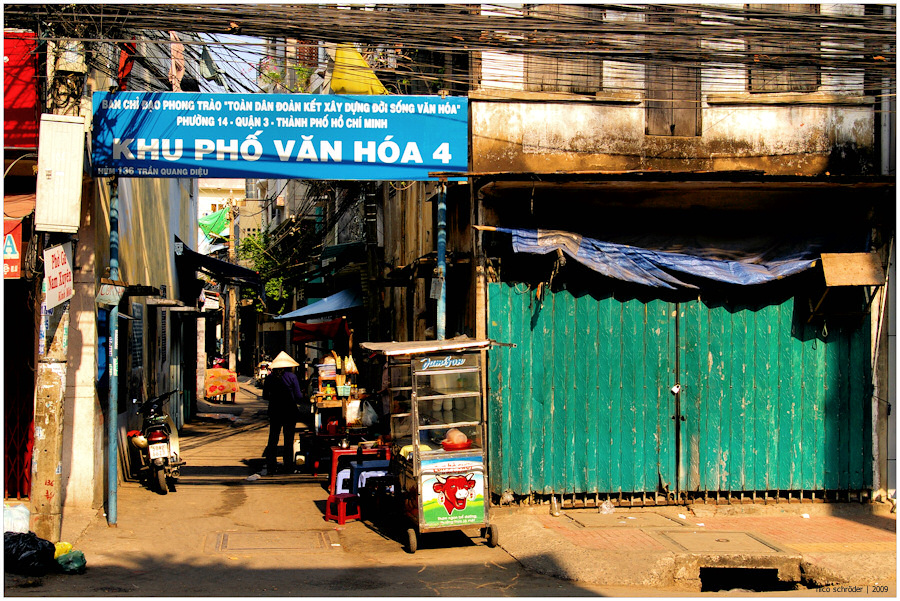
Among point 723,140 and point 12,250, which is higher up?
point 723,140

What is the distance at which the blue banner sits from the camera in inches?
348

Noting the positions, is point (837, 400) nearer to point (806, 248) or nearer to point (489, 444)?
point (806, 248)

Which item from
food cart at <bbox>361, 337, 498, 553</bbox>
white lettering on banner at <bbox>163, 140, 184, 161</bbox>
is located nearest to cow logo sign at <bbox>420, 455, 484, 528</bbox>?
food cart at <bbox>361, 337, 498, 553</bbox>

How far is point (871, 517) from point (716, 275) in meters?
3.40

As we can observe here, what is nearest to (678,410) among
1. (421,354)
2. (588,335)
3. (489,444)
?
(588,335)

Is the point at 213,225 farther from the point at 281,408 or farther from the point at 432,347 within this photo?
the point at 432,347

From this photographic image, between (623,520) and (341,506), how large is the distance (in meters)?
3.19

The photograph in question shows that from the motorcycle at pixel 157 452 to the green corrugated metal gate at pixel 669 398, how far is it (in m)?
4.45

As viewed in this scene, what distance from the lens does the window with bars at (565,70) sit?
981cm

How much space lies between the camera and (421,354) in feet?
26.7

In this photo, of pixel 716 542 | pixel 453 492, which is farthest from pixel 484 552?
pixel 716 542

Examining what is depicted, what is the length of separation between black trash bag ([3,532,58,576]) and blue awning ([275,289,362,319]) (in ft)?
33.9

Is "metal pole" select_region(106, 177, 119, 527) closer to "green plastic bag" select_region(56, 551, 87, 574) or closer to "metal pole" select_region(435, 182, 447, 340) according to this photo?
"green plastic bag" select_region(56, 551, 87, 574)

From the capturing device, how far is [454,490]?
26.0ft
